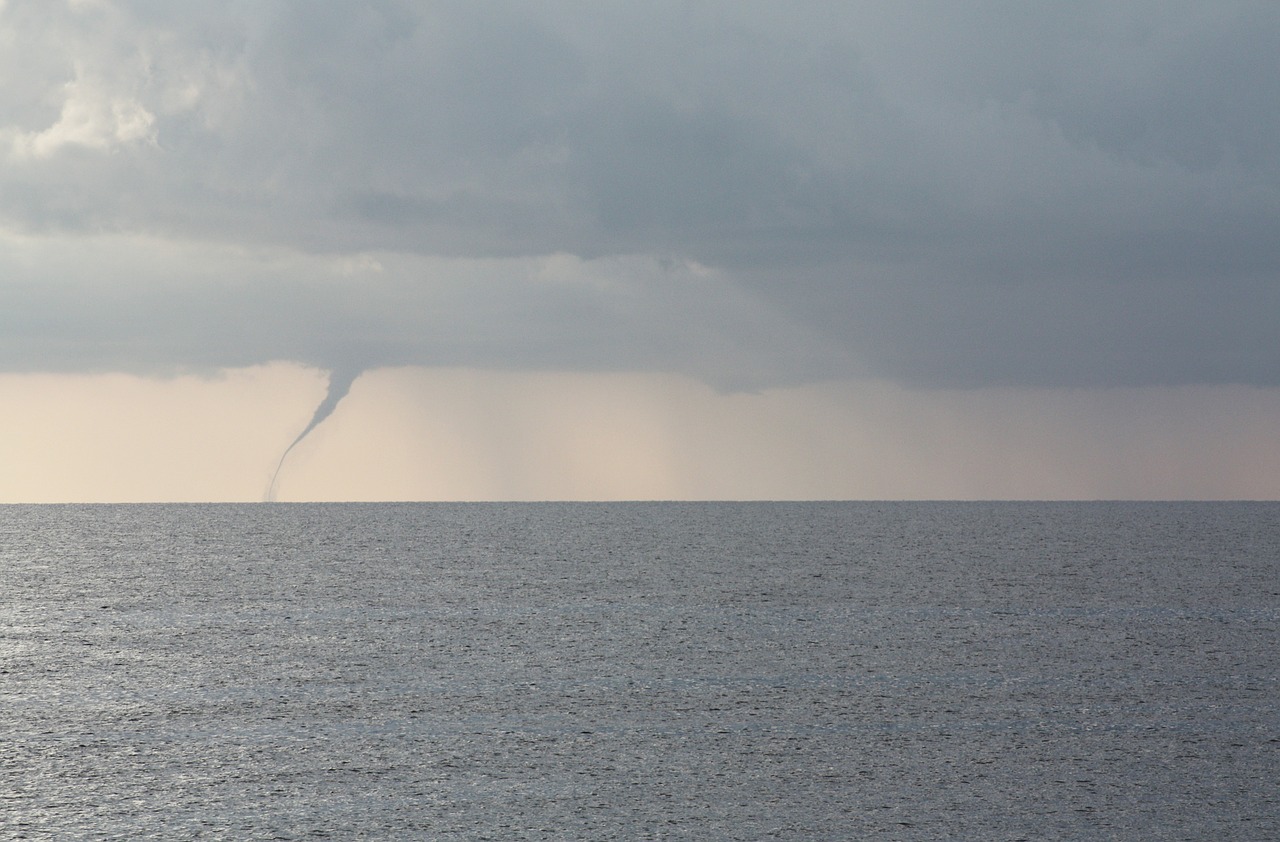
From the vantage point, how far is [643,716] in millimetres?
18375

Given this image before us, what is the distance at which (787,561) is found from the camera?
75062 mm

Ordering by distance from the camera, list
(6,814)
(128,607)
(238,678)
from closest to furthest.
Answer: (6,814) < (238,678) < (128,607)

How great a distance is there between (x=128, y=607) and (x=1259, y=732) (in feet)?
117

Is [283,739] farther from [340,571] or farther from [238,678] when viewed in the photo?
[340,571]

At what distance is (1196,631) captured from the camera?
31922 millimetres

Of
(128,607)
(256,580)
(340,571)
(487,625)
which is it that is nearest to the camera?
(487,625)

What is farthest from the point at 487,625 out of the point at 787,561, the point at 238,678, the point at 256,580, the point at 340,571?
the point at 787,561

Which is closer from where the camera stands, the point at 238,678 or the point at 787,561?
the point at 238,678

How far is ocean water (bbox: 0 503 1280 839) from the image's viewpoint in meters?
12.5

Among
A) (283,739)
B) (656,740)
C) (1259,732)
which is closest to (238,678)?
(283,739)

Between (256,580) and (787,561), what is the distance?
31676 mm

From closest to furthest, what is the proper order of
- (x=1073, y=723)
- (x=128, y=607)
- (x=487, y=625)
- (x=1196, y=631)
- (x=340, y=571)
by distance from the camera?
(x=1073, y=723), (x=1196, y=631), (x=487, y=625), (x=128, y=607), (x=340, y=571)

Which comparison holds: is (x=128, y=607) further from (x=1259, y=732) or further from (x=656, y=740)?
(x=1259, y=732)

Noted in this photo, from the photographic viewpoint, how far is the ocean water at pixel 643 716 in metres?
12.5
